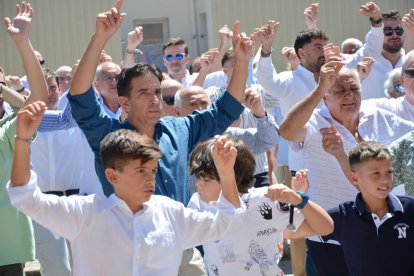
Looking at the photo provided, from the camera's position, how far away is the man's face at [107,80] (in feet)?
20.6

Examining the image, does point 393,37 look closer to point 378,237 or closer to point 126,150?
point 378,237

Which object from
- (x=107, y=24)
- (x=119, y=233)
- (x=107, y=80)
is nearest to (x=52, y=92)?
(x=107, y=80)

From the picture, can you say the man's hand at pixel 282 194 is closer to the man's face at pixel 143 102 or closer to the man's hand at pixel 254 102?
the man's face at pixel 143 102

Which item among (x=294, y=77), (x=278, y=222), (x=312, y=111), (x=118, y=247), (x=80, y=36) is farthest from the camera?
(x=80, y=36)

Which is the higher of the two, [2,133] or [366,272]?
[2,133]

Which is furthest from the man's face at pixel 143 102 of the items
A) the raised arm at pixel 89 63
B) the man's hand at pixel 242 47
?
Answer: the man's hand at pixel 242 47

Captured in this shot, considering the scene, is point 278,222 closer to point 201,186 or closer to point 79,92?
point 201,186

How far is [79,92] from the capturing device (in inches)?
169

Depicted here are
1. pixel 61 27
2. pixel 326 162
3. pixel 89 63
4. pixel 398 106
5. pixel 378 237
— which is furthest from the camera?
pixel 61 27

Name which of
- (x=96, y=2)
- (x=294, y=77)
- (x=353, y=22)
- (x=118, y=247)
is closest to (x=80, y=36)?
(x=96, y=2)

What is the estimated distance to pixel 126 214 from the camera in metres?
3.66

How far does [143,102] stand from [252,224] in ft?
2.82

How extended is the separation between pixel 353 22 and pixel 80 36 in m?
3.88

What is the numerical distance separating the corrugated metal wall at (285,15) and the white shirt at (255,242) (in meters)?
8.40
